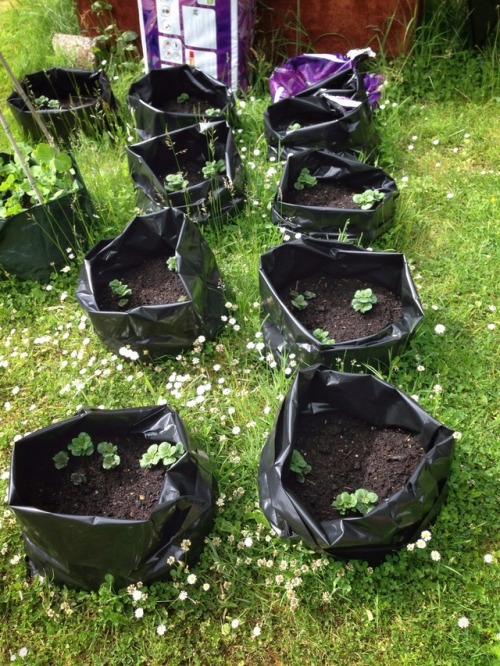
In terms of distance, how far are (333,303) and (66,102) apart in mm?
2474

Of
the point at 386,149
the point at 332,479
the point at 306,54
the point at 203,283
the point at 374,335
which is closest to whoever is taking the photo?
the point at 332,479

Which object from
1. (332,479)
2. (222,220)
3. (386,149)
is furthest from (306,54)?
(332,479)

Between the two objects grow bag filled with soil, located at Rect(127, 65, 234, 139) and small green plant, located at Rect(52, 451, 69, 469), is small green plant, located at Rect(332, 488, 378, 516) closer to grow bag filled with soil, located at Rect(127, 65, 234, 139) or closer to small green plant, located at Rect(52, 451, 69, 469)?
small green plant, located at Rect(52, 451, 69, 469)

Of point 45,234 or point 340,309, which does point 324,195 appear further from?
point 45,234

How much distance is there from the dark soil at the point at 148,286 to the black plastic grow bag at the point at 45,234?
1.15ft

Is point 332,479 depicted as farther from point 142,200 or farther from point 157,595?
point 142,200

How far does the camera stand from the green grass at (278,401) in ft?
5.84

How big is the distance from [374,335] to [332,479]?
1.86 feet

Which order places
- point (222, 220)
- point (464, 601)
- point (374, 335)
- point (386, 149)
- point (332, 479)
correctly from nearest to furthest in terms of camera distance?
1. point (464, 601)
2. point (332, 479)
3. point (374, 335)
4. point (222, 220)
5. point (386, 149)

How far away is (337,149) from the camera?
3109mm

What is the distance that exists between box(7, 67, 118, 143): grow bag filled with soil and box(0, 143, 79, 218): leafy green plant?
60 centimetres

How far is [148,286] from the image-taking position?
2.60 m

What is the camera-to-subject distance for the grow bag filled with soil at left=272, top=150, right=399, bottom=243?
8.95 feet

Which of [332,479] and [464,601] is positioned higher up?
[332,479]
